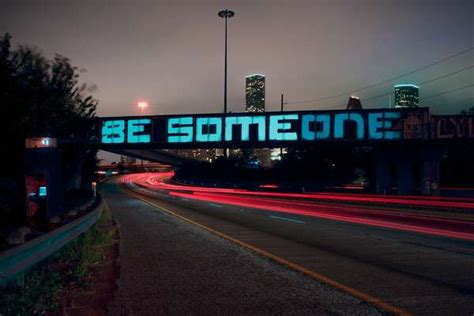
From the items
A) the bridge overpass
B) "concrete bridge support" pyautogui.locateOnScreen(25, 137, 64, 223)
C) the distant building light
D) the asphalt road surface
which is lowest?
the asphalt road surface

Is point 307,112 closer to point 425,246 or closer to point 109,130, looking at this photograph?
point 109,130

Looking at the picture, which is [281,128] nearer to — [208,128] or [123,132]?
[208,128]

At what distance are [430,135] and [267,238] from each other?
25.2 metres

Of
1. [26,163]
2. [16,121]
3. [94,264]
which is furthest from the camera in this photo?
[16,121]

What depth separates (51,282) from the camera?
745 centimetres

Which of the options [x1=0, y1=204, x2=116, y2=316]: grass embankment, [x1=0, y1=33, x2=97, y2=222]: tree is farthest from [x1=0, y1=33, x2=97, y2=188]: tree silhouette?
[x1=0, y1=204, x2=116, y2=316]: grass embankment

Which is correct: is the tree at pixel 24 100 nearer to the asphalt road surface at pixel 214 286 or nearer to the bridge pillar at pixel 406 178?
the asphalt road surface at pixel 214 286

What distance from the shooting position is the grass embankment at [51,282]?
6.16 metres

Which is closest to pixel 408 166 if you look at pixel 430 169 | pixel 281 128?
pixel 430 169

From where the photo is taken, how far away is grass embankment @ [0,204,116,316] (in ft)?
20.2

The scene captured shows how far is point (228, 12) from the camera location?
6475 centimetres

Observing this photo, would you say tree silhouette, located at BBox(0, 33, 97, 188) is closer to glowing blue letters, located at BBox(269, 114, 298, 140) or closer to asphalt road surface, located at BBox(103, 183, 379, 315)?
asphalt road surface, located at BBox(103, 183, 379, 315)

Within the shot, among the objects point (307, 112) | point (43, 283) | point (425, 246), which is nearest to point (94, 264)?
point (43, 283)

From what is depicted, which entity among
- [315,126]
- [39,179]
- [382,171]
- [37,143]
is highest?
[315,126]
